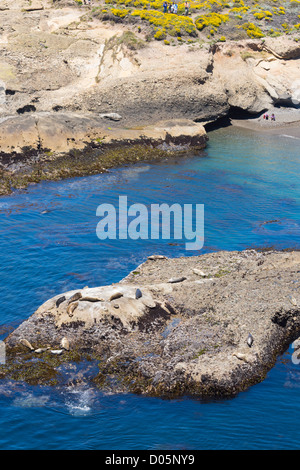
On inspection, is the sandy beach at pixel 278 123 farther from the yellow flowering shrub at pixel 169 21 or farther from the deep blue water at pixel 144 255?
the yellow flowering shrub at pixel 169 21

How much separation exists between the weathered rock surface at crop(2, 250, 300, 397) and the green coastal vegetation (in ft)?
114

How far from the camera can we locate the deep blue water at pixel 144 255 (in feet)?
40.2

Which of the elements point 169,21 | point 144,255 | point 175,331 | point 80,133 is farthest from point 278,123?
point 175,331

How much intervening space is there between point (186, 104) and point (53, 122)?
11413 mm

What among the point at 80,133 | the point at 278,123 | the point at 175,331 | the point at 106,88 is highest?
the point at 106,88

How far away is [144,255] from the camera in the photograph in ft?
74.4

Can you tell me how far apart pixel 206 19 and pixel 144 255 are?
3718cm

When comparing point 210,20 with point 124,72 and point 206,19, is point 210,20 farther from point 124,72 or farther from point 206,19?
point 124,72

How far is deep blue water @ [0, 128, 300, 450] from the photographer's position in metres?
12.2

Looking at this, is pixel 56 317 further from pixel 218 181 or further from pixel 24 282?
pixel 218 181

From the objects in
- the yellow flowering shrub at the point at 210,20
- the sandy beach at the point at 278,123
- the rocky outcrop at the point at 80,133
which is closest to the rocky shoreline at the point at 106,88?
the rocky outcrop at the point at 80,133

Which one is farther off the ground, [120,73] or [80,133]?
[120,73]

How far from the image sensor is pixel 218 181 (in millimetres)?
33250
